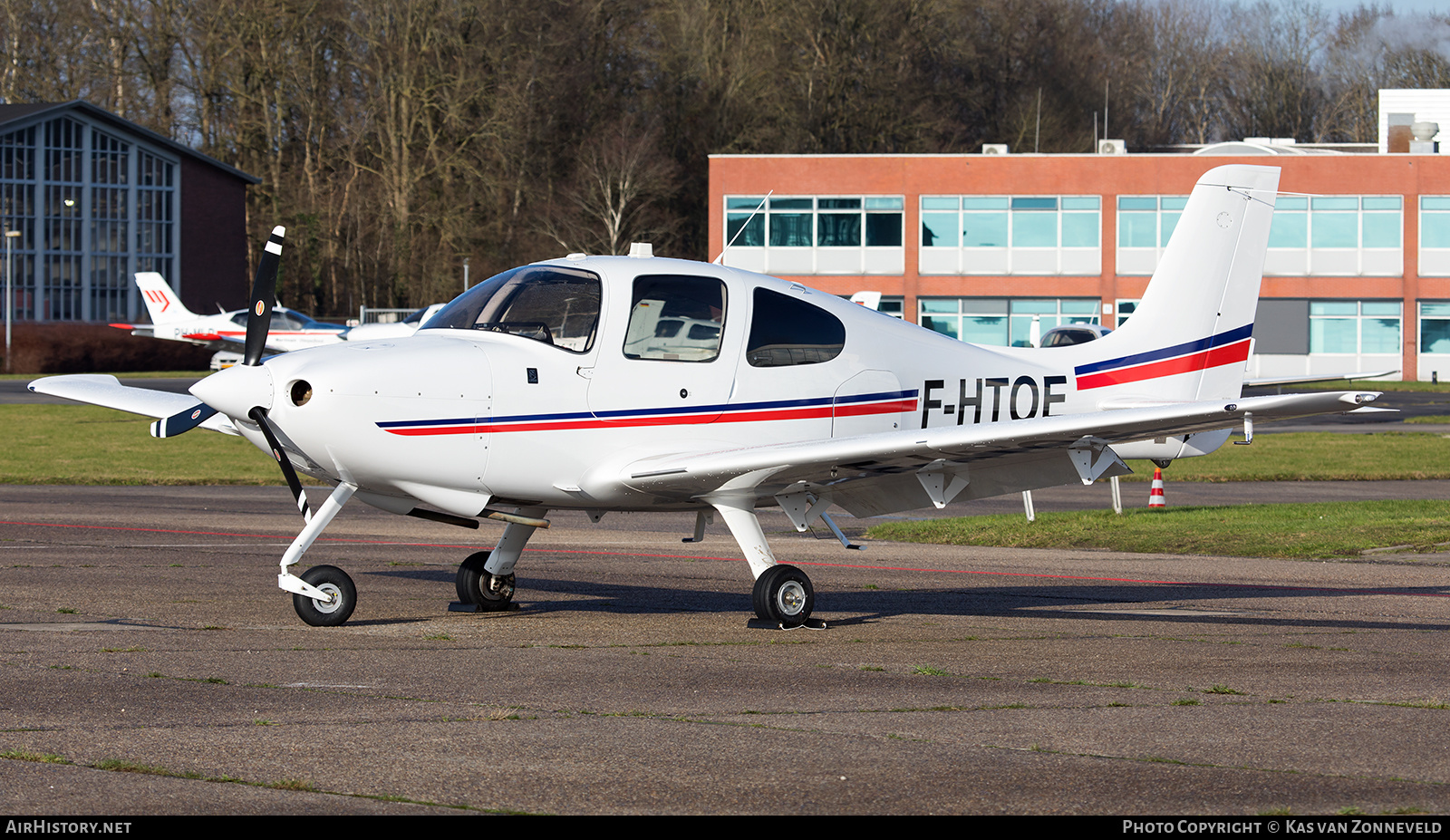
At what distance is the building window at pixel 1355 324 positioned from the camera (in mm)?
61031

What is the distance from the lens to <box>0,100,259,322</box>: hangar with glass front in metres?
68.0

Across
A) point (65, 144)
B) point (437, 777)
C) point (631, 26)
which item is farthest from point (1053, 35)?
point (437, 777)

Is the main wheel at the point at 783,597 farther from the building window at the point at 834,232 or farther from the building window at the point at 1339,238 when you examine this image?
the building window at the point at 1339,238

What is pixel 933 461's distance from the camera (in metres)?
9.54

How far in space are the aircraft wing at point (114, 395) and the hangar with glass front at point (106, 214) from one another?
59171 millimetres

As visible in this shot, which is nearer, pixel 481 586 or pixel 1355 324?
pixel 481 586

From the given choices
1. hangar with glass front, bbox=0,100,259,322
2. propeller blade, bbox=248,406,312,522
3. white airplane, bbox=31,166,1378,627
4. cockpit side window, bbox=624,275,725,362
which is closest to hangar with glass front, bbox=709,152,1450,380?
hangar with glass front, bbox=0,100,259,322

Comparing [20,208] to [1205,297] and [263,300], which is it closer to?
[263,300]

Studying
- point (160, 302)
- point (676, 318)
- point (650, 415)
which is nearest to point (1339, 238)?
point (160, 302)

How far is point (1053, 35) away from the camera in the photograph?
8244cm

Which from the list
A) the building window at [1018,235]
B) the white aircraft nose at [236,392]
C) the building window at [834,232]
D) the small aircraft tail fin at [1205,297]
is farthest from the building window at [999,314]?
the white aircraft nose at [236,392]

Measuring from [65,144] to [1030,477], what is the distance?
222 ft

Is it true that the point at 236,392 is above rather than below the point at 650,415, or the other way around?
above

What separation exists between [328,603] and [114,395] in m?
3.28
